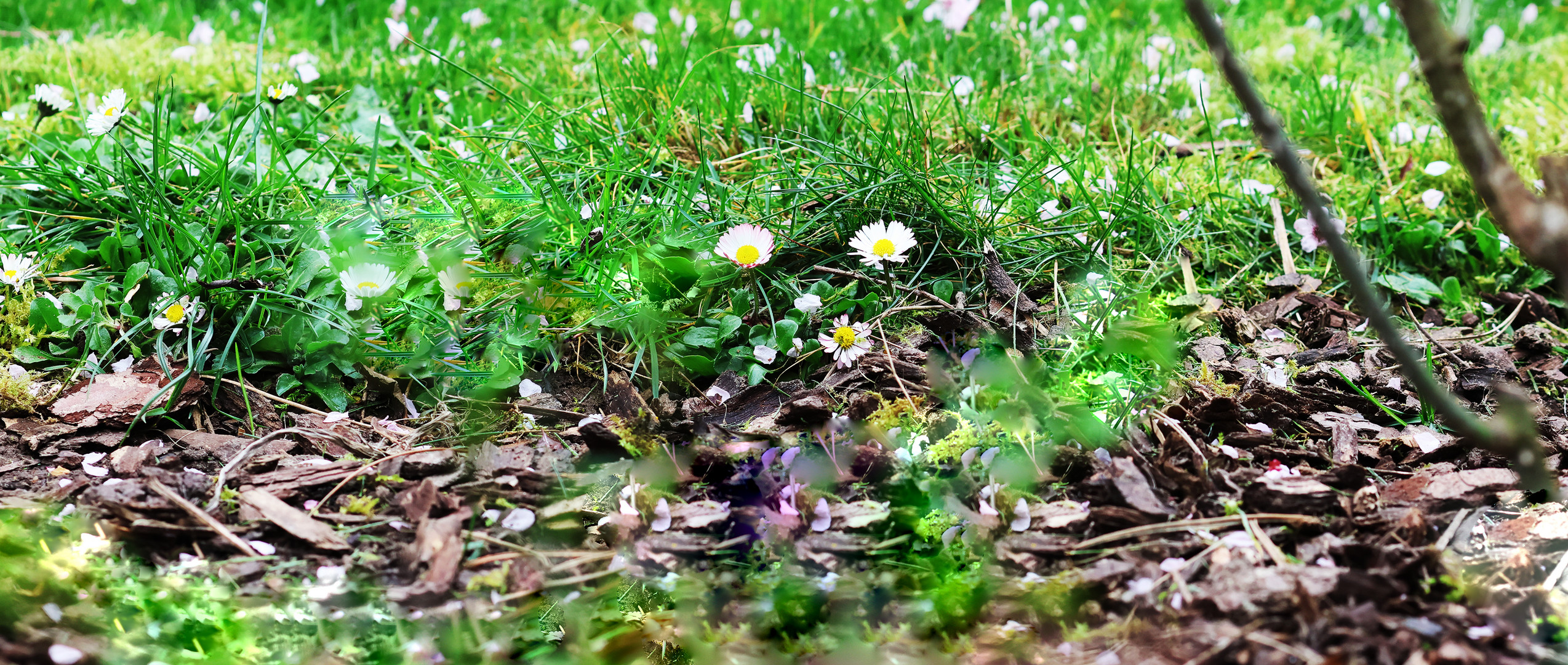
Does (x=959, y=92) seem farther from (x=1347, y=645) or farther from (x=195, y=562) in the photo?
(x=195, y=562)

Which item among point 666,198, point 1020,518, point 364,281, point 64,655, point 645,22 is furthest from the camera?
point 645,22

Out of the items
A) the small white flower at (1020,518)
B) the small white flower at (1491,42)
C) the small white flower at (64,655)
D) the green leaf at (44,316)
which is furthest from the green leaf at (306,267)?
the small white flower at (1491,42)

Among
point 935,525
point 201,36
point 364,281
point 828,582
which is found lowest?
point 828,582

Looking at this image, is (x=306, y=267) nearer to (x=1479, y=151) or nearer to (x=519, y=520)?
(x=519, y=520)

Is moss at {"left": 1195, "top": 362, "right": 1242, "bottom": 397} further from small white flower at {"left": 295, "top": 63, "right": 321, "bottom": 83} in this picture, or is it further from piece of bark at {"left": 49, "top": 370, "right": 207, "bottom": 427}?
small white flower at {"left": 295, "top": 63, "right": 321, "bottom": 83}

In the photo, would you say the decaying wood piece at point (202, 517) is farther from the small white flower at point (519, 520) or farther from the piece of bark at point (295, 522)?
the small white flower at point (519, 520)

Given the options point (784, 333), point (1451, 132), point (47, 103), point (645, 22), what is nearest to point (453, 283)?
point (784, 333)

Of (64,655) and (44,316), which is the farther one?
(44,316)
